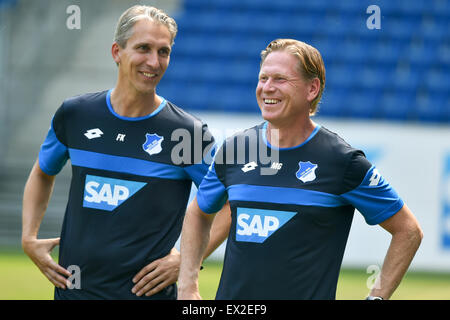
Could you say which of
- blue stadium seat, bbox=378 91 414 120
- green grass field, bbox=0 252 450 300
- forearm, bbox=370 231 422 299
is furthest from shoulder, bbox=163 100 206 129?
blue stadium seat, bbox=378 91 414 120

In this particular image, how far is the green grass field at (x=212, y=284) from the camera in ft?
25.4

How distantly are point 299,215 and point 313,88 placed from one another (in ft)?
1.86

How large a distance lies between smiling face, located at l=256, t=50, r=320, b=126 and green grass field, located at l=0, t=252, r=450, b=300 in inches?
179

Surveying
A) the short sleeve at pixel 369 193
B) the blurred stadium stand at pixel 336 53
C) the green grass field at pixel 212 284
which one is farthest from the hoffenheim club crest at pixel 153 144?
the blurred stadium stand at pixel 336 53

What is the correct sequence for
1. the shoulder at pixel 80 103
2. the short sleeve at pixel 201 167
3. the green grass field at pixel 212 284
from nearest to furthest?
the short sleeve at pixel 201 167
the shoulder at pixel 80 103
the green grass field at pixel 212 284

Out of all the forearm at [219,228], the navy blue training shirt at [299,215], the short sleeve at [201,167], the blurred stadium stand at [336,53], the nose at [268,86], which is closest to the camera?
the navy blue training shirt at [299,215]

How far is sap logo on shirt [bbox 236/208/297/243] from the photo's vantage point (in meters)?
3.07

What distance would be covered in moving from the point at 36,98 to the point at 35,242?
396 inches

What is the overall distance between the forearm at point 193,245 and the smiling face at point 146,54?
0.68 metres

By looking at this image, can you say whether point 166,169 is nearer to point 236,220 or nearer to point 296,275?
point 236,220

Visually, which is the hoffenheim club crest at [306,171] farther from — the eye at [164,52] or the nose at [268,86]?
the eye at [164,52]

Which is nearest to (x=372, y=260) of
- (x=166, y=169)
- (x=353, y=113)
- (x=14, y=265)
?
(x=353, y=113)

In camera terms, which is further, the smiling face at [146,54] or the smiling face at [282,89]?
the smiling face at [146,54]

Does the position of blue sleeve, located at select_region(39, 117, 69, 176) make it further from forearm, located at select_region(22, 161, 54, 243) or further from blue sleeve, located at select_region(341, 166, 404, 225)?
blue sleeve, located at select_region(341, 166, 404, 225)
